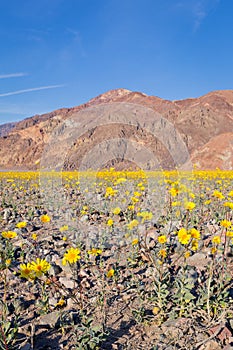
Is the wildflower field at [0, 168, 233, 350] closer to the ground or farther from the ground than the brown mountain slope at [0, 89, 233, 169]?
closer to the ground

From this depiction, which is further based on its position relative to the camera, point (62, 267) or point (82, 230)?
point (82, 230)

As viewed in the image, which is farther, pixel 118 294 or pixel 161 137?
pixel 161 137

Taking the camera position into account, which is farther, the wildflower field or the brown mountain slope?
the brown mountain slope

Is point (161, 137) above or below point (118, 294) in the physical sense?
above

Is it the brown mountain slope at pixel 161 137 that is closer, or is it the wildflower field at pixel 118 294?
the wildflower field at pixel 118 294

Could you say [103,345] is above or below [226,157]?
below

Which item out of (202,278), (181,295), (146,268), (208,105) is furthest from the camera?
(208,105)

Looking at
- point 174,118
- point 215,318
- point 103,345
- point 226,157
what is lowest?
point 103,345

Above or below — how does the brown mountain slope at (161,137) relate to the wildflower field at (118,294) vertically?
above

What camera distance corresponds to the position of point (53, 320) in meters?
2.54

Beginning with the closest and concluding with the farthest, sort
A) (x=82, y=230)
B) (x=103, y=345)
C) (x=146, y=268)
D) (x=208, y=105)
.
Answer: (x=103, y=345) → (x=146, y=268) → (x=82, y=230) → (x=208, y=105)

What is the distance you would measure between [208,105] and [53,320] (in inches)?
2309

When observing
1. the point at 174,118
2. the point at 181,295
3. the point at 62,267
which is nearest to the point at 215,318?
the point at 181,295

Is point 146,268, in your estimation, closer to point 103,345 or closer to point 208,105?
point 103,345
